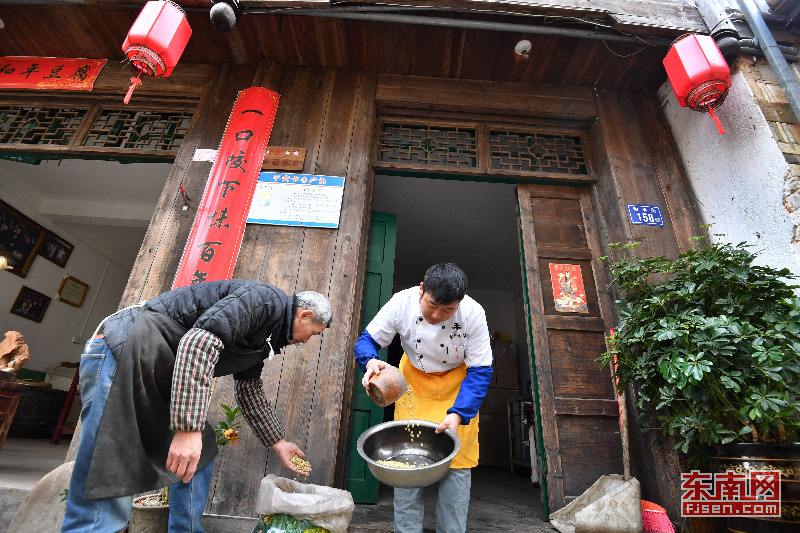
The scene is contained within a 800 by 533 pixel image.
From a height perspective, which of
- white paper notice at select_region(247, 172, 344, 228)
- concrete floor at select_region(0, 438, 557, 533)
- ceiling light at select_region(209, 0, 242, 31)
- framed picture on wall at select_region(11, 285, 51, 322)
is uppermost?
ceiling light at select_region(209, 0, 242, 31)

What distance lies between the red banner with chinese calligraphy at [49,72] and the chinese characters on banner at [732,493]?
6180mm

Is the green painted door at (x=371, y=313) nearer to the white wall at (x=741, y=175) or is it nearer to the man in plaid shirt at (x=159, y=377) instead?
the man in plaid shirt at (x=159, y=377)

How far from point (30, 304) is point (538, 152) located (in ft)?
25.9

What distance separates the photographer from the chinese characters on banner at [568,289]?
12.0ft

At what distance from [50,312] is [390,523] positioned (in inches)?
291

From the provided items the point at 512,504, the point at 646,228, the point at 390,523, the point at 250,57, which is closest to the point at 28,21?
the point at 250,57

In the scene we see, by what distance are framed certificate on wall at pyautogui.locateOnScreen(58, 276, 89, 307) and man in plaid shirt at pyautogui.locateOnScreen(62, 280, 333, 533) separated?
707 cm

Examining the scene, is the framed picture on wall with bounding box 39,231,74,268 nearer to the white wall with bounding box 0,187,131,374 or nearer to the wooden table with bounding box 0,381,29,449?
the white wall with bounding box 0,187,131,374

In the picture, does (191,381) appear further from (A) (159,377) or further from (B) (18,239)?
(B) (18,239)

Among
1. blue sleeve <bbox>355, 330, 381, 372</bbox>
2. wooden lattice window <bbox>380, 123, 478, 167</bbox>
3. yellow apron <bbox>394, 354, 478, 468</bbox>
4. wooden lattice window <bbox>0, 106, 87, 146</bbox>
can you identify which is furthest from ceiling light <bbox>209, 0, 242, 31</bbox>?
yellow apron <bbox>394, 354, 478, 468</bbox>

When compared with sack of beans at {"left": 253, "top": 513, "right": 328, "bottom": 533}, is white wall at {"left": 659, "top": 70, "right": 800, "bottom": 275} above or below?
above

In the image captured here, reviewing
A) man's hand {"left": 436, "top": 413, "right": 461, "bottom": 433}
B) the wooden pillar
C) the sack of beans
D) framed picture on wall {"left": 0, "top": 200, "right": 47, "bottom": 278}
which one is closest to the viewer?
the sack of beans

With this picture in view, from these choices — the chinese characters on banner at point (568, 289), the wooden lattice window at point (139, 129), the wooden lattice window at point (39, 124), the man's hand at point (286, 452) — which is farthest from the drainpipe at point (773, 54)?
the wooden lattice window at point (39, 124)

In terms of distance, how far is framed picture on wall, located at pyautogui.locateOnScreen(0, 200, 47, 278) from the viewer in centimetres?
618
